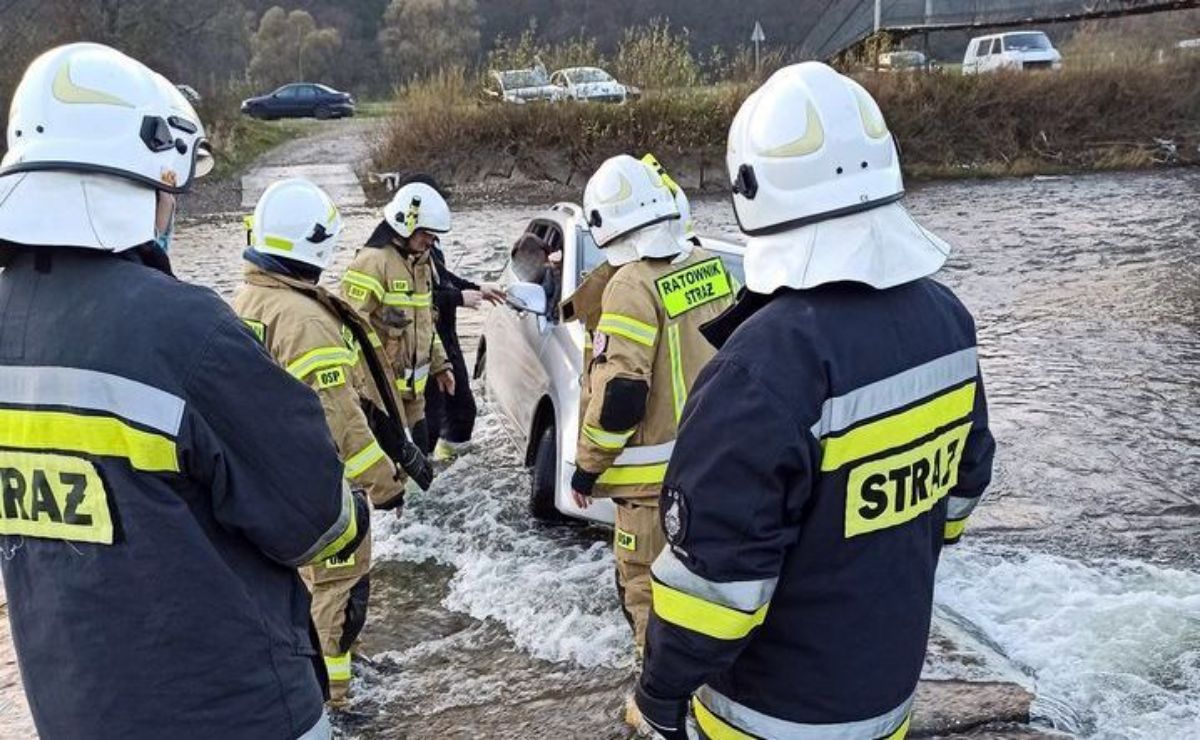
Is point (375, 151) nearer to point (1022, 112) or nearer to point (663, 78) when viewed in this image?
point (663, 78)

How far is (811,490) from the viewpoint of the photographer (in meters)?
1.78

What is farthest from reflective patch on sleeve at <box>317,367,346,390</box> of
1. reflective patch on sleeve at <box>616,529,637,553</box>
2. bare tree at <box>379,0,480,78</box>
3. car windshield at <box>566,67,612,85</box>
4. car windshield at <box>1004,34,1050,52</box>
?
bare tree at <box>379,0,480,78</box>

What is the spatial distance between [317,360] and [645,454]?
44.4 inches

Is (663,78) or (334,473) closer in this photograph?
(334,473)

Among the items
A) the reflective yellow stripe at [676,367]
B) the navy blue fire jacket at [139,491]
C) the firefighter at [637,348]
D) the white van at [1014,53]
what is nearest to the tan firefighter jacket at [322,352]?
the firefighter at [637,348]

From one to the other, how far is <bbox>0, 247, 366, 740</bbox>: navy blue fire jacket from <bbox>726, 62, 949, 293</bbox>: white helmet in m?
0.90

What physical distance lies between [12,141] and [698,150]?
2006 centimetres

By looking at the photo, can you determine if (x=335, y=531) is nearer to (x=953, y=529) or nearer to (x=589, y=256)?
(x=953, y=529)

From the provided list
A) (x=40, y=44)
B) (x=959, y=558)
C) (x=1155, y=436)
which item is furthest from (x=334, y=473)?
(x=40, y=44)

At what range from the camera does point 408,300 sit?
527cm

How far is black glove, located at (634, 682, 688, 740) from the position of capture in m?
1.94

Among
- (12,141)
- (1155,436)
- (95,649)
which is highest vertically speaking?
(12,141)

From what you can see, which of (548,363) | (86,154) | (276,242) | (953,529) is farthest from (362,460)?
(548,363)

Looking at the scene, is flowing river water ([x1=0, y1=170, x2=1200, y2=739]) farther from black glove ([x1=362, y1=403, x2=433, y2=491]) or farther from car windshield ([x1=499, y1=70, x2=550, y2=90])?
car windshield ([x1=499, y1=70, x2=550, y2=90])
